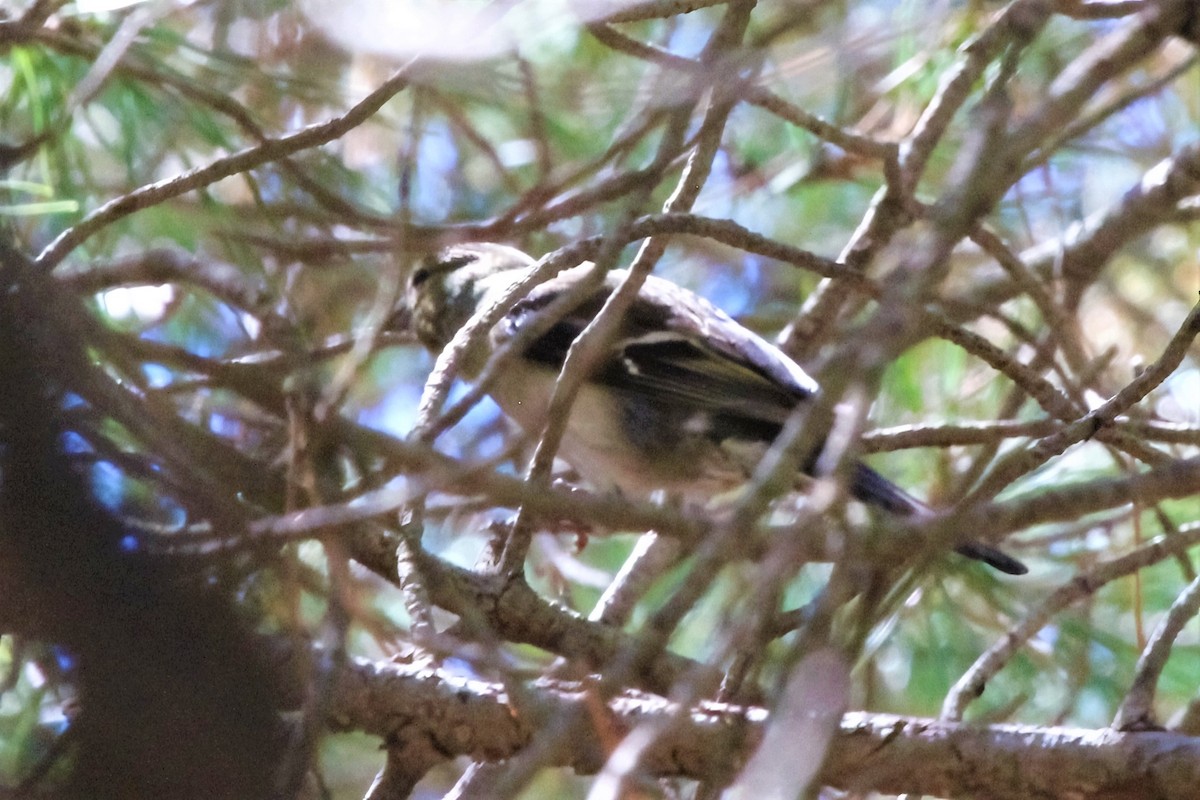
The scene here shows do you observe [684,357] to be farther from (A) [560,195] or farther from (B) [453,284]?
(B) [453,284]

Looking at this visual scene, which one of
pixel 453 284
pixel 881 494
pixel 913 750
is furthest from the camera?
pixel 453 284

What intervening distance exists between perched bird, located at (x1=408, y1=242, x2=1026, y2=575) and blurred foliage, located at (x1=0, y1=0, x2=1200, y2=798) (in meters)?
0.21

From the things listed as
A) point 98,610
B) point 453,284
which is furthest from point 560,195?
point 98,610

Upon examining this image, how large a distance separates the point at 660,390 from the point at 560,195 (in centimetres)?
56

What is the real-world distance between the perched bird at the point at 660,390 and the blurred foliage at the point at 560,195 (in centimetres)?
21

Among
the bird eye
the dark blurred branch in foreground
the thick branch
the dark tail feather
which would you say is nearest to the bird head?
the bird eye

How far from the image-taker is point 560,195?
9.22 ft

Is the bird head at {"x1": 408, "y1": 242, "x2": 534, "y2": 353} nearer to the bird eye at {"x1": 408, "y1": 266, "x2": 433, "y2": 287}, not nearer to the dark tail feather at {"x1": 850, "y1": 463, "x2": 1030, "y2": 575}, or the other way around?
the bird eye at {"x1": 408, "y1": 266, "x2": 433, "y2": 287}

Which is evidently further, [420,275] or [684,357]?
[420,275]

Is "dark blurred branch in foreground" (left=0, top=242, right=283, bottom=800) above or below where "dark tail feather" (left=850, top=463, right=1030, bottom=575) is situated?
below

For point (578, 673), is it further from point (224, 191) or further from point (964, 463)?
point (224, 191)

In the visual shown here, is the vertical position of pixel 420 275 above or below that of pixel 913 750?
above

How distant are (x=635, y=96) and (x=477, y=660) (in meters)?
1.74

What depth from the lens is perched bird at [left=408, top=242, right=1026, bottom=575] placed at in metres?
2.97
